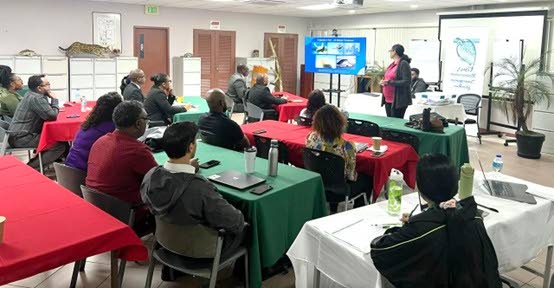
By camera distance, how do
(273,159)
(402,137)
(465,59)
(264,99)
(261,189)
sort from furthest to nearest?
(465,59)
(264,99)
(402,137)
(273,159)
(261,189)

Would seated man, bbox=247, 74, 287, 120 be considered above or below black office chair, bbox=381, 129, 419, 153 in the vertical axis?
above

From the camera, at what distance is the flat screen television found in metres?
8.32

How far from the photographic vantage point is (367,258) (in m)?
1.96

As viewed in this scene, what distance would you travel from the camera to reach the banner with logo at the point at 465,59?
8711 mm

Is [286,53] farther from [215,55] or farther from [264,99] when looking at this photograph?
[264,99]

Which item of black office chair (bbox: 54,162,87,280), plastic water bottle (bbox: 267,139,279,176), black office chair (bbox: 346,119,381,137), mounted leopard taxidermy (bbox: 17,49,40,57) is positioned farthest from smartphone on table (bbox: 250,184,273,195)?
mounted leopard taxidermy (bbox: 17,49,40,57)

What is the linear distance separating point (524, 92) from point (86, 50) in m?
7.92

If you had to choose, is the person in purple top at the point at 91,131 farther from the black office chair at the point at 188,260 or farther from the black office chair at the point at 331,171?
the black office chair at the point at 331,171

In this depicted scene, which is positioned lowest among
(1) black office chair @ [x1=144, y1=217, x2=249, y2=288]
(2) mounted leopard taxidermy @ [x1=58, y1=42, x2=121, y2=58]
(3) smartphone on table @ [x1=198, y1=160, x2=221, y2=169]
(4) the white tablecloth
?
(1) black office chair @ [x1=144, y1=217, x2=249, y2=288]

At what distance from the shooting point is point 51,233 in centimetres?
198

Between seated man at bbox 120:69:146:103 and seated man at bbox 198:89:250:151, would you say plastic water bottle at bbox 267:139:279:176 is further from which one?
seated man at bbox 120:69:146:103

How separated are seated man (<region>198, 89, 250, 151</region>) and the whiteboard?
6.56 metres

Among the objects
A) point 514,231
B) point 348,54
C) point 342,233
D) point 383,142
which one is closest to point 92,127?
point 342,233

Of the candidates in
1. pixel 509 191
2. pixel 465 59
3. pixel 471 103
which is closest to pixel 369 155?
pixel 509 191
